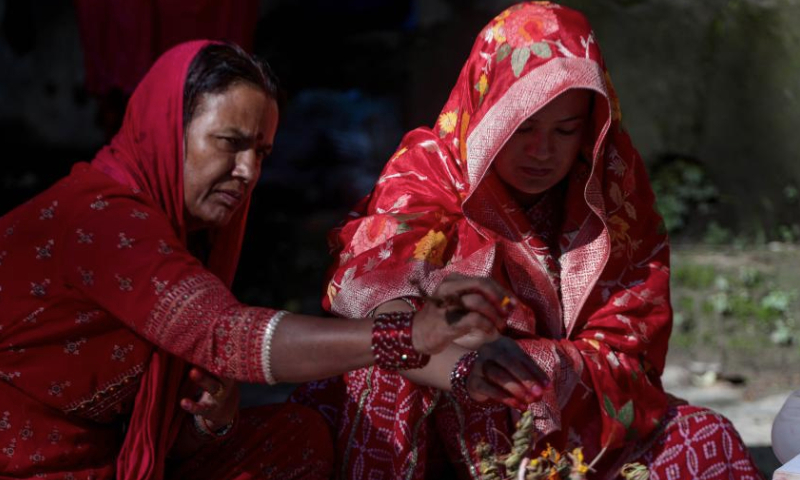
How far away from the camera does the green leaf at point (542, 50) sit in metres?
3.08

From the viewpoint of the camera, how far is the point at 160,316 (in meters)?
2.33

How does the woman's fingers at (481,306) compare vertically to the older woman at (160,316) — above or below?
above

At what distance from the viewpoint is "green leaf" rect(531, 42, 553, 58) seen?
3078mm

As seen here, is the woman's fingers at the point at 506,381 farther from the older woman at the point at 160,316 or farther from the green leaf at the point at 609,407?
the green leaf at the point at 609,407

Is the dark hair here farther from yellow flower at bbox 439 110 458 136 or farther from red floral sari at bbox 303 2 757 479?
yellow flower at bbox 439 110 458 136

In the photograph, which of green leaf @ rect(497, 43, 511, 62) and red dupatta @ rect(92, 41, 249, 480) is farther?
green leaf @ rect(497, 43, 511, 62)

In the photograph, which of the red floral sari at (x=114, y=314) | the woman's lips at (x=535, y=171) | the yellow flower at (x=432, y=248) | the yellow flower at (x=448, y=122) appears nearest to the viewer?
the red floral sari at (x=114, y=314)

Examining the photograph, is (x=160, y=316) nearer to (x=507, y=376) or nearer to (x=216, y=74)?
(x=216, y=74)

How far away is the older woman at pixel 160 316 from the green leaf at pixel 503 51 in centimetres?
73

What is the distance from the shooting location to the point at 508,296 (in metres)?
2.14

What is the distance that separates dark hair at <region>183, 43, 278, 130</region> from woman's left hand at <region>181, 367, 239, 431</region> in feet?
1.90

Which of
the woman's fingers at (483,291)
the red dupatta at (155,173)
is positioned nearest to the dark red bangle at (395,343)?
the woman's fingers at (483,291)

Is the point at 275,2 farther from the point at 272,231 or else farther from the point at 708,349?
the point at 708,349

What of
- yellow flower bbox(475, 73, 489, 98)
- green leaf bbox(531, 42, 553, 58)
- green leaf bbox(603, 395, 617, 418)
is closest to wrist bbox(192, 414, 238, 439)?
green leaf bbox(603, 395, 617, 418)
